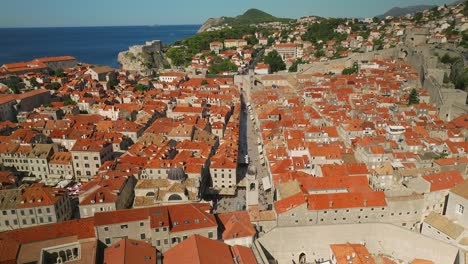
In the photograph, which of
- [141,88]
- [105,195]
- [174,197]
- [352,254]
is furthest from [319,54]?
[105,195]

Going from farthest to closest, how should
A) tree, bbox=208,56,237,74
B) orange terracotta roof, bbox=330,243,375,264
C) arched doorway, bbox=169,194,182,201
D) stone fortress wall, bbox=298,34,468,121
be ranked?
tree, bbox=208,56,237,74, stone fortress wall, bbox=298,34,468,121, arched doorway, bbox=169,194,182,201, orange terracotta roof, bbox=330,243,375,264

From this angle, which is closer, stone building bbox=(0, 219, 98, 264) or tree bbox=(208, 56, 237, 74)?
stone building bbox=(0, 219, 98, 264)

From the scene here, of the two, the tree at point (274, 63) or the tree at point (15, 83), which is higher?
the tree at point (274, 63)

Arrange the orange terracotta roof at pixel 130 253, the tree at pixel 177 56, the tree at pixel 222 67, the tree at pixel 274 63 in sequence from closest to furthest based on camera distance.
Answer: the orange terracotta roof at pixel 130 253 < the tree at pixel 274 63 < the tree at pixel 222 67 < the tree at pixel 177 56

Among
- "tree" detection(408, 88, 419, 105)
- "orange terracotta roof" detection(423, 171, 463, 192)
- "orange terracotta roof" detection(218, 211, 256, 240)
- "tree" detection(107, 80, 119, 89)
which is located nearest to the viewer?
"orange terracotta roof" detection(218, 211, 256, 240)

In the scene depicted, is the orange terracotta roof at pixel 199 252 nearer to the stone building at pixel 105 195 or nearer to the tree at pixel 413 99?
the stone building at pixel 105 195

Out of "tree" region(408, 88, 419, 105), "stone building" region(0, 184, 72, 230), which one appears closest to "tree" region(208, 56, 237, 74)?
"tree" region(408, 88, 419, 105)

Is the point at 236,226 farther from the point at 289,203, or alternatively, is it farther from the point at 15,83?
the point at 15,83

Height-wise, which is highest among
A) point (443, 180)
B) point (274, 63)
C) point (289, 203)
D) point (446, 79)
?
point (274, 63)

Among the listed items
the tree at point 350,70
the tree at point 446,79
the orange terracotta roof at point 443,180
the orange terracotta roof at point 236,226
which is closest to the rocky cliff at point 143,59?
the tree at point 350,70

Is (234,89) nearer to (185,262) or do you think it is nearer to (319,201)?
(319,201)

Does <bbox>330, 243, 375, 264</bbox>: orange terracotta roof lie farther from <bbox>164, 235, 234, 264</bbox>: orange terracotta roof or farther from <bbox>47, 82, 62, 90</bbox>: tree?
<bbox>47, 82, 62, 90</bbox>: tree

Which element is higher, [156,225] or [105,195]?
[156,225]
